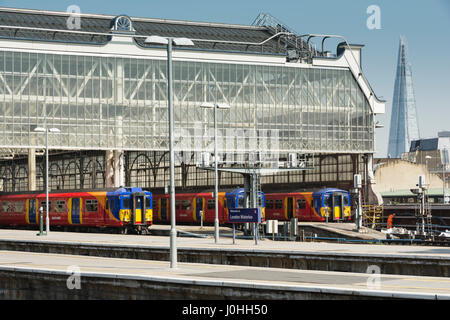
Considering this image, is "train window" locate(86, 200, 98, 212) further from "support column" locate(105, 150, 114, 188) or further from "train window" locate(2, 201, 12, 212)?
"support column" locate(105, 150, 114, 188)

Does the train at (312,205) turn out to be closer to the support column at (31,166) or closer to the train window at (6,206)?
the train window at (6,206)

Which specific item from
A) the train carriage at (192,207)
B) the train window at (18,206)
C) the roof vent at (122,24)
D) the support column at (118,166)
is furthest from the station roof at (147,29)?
the train carriage at (192,207)

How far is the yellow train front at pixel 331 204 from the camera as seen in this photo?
6388 centimetres

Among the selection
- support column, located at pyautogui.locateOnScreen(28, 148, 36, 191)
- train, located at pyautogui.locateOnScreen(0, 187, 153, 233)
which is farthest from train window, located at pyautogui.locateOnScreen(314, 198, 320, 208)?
support column, located at pyautogui.locateOnScreen(28, 148, 36, 191)

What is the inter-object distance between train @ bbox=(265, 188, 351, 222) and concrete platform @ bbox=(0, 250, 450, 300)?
33674 mm

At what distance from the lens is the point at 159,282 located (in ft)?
78.6

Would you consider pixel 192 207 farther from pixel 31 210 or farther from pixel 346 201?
pixel 31 210

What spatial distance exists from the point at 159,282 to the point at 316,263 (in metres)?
11.3

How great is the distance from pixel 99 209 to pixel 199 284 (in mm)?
39425

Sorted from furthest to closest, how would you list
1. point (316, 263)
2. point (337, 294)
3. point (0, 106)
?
1. point (0, 106)
2. point (316, 263)
3. point (337, 294)
